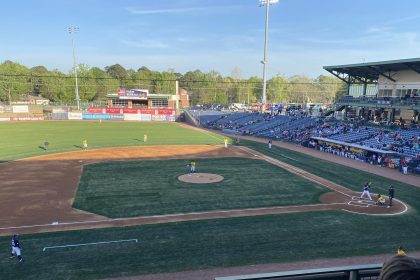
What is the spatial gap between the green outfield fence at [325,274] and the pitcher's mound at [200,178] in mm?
24670

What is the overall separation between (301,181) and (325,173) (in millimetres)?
4864

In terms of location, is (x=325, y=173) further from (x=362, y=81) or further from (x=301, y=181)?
(x=362, y=81)

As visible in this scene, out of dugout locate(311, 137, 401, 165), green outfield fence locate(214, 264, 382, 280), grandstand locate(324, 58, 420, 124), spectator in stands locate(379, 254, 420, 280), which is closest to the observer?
spectator in stands locate(379, 254, 420, 280)

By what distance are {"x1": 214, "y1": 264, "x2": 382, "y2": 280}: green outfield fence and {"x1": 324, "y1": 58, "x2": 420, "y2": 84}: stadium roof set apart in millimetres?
44609

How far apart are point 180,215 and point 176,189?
215 inches

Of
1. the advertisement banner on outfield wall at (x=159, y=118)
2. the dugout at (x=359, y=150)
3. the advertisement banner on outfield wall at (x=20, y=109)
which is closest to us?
the dugout at (x=359, y=150)

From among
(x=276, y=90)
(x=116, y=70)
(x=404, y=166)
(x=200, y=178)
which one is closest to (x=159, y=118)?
(x=200, y=178)

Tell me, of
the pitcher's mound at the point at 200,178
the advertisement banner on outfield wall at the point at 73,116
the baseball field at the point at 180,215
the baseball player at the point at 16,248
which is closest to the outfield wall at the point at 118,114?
the advertisement banner on outfield wall at the point at 73,116

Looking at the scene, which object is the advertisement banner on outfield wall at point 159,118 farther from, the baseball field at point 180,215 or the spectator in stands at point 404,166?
the spectator in stands at point 404,166

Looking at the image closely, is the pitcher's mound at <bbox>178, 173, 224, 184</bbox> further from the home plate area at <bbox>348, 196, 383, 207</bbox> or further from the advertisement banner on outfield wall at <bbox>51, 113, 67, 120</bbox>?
the advertisement banner on outfield wall at <bbox>51, 113, 67, 120</bbox>

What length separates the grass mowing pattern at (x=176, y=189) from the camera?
22109 millimetres

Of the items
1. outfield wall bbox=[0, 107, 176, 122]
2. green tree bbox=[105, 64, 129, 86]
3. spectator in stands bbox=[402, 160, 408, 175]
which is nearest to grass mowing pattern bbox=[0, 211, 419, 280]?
spectator in stands bbox=[402, 160, 408, 175]

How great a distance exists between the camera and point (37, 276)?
13.6 metres

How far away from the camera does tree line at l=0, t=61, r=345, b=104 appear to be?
372ft
